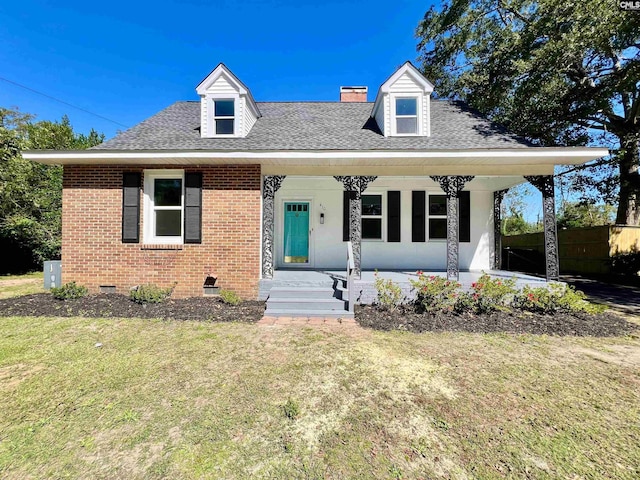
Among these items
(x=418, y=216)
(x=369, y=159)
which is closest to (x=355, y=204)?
(x=369, y=159)

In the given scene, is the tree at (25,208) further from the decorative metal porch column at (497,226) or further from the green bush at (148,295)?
the decorative metal porch column at (497,226)

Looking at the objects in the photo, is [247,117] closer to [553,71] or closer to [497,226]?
[497,226]

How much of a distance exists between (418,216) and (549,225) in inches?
130

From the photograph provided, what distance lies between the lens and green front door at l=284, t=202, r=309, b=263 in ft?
30.9

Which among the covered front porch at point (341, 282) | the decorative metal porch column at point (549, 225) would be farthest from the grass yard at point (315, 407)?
the decorative metal porch column at point (549, 225)

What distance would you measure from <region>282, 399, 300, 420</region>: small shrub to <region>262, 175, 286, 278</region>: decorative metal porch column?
4.51 meters

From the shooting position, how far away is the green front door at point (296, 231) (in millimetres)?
9422

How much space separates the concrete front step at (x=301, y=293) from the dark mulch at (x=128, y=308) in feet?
1.44

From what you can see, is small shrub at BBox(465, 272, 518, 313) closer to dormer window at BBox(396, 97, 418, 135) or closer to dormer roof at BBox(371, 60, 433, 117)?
dormer window at BBox(396, 97, 418, 135)

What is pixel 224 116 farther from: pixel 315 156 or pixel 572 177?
pixel 572 177

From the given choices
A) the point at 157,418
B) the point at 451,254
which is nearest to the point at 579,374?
the point at 451,254

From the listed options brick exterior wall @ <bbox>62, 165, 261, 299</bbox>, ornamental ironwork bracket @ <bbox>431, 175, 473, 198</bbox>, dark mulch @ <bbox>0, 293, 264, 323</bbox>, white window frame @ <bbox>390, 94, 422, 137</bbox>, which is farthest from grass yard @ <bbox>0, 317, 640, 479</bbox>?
white window frame @ <bbox>390, 94, 422, 137</bbox>

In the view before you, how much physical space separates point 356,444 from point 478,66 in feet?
51.8

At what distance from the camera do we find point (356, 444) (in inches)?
Answer: 95.3
